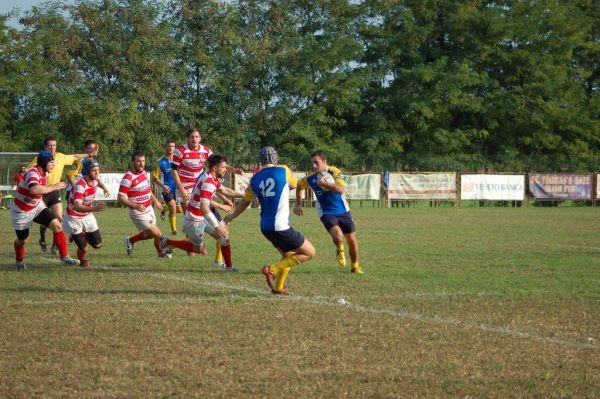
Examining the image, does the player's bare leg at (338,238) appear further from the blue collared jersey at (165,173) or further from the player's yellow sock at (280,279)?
the blue collared jersey at (165,173)

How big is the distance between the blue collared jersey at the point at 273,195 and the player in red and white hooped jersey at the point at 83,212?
407 cm

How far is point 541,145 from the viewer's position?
170ft

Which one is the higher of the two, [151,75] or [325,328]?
[151,75]

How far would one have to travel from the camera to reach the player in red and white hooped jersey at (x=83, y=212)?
44.5 feet

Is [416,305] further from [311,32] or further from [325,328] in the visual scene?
[311,32]

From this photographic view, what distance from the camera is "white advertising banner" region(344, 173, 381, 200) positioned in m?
38.6

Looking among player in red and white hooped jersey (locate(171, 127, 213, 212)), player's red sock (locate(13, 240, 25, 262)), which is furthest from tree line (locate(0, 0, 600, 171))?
player's red sock (locate(13, 240, 25, 262))

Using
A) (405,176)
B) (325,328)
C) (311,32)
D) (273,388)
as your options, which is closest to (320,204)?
(325,328)

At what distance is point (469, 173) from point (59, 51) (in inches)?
801

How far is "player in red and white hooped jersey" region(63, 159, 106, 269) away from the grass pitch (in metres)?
0.49

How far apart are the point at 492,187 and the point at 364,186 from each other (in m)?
5.92

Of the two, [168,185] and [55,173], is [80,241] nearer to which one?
[55,173]

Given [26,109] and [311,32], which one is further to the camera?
[311,32]

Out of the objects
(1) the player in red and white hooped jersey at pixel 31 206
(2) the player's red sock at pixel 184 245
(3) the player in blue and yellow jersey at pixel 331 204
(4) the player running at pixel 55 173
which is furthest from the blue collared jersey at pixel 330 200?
(4) the player running at pixel 55 173
